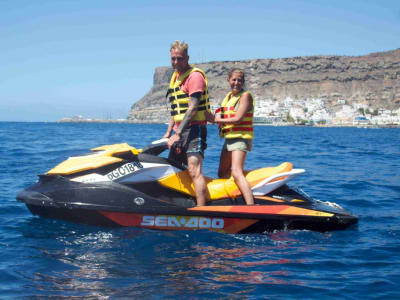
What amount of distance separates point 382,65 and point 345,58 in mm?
17257

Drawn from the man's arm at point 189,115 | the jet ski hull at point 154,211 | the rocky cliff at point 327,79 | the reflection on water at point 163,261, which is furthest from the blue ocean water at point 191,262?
the rocky cliff at point 327,79

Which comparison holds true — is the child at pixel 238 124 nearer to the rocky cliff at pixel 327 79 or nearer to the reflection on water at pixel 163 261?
the reflection on water at pixel 163 261

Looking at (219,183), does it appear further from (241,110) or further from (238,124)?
(241,110)

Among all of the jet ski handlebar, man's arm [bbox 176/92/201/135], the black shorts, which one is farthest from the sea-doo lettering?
man's arm [bbox 176/92/201/135]

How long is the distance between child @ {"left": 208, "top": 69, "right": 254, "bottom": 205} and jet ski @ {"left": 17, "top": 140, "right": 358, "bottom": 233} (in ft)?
0.67

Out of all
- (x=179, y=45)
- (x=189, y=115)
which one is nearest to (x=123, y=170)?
(x=189, y=115)

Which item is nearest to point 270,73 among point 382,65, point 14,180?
point 382,65

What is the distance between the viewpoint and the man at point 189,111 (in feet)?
15.4

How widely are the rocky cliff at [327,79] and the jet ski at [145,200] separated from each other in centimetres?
15098

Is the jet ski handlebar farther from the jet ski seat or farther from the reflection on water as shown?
the reflection on water

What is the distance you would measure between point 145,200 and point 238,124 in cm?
147

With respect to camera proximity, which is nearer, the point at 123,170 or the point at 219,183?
the point at 123,170

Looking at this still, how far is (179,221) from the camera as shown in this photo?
4.94 m

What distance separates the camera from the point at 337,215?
5203mm
